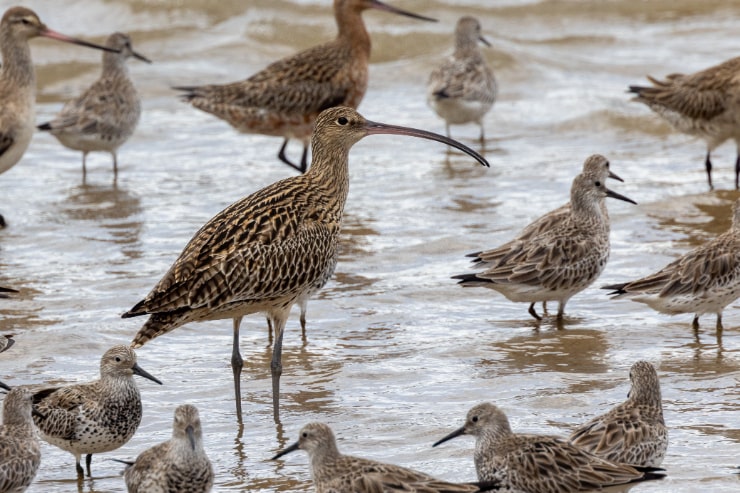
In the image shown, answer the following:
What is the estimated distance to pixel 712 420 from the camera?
7.80 m

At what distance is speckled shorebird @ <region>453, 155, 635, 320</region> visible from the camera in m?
9.75

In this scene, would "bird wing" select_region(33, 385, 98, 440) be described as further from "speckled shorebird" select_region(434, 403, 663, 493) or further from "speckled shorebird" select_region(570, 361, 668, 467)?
"speckled shorebird" select_region(570, 361, 668, 467)

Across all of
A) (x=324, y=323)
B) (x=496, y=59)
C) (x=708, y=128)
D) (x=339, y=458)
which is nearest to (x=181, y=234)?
(x=324, y=323)

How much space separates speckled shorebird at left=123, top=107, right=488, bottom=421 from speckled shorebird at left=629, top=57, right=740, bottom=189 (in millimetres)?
5997

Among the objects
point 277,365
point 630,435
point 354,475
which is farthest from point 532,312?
point 354,475

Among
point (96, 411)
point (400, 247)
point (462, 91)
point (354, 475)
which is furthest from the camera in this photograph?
point (462, 91)

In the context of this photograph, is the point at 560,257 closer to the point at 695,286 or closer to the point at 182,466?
the point at 695,286

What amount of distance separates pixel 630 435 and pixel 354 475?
1.38 m

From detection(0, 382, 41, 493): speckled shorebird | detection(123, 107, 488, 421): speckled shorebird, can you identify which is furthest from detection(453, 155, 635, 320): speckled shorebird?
detection(0, 382, 41, 493): speckled shorebird

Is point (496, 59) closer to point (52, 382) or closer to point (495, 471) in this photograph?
point (52, 382)

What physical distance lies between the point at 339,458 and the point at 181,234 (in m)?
6.12

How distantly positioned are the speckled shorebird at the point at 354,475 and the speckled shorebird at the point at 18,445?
1.22 m

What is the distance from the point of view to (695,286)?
9320 mm

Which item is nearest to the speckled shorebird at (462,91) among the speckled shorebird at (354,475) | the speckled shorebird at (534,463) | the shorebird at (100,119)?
the shorebird at (100,119)
